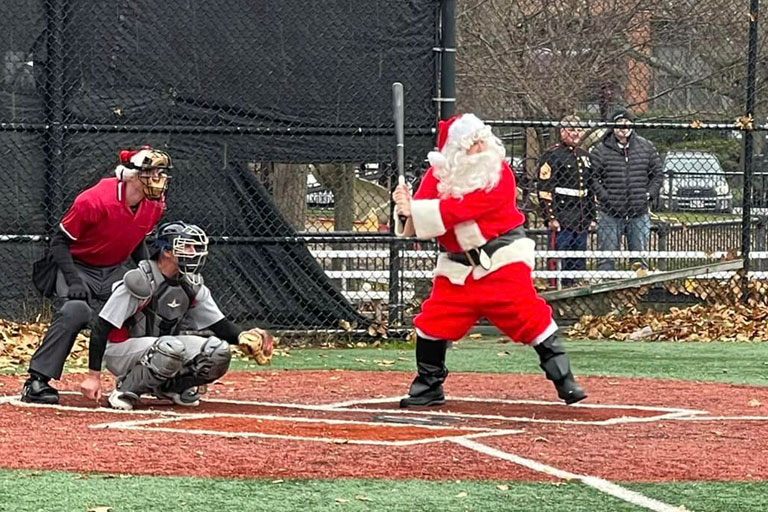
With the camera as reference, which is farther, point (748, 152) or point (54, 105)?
point (748, 152)

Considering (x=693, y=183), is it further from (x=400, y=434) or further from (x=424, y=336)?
(x=400, y=434)

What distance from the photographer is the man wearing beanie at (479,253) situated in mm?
7977

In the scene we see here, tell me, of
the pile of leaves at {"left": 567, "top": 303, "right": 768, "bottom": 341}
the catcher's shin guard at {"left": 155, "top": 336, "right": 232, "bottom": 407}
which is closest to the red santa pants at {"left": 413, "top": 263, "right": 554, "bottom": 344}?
the catcher's shin guard at {"left": 155, "top": 336, "right": 232, "bottom": 407}

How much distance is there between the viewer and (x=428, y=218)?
26.3 feet

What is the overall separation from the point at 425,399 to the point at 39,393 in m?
2.15

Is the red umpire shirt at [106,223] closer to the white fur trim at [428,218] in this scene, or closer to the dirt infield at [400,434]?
the dirt infield at [400,434]

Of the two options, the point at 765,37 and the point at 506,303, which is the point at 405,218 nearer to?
the point at 506,303

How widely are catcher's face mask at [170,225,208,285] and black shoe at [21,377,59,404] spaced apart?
104 centimetres

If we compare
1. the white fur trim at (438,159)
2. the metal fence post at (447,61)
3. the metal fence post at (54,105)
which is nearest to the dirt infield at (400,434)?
the white fur trim at (438,159)

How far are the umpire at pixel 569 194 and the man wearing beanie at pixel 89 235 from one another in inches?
249

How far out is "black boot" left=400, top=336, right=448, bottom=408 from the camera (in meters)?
8.24

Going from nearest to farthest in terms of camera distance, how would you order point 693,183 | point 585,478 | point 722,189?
point 585,478 → point 722,189 → point 693,183

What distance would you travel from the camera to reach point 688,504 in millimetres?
5336

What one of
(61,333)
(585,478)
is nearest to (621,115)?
(61,333)
